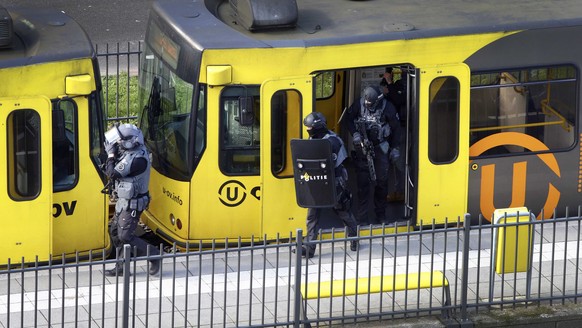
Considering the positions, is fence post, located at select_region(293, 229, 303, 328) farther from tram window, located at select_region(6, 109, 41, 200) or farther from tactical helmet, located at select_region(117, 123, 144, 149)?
tram window, located at select_region(6, 109, 41, 200)

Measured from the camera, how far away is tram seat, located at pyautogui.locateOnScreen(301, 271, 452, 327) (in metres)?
13.9

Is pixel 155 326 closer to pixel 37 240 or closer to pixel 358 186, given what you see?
pixel 37 240

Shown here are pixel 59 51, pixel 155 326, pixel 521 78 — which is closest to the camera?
pixel 155 326

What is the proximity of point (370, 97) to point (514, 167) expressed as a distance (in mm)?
1722

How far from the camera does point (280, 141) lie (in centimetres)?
1588

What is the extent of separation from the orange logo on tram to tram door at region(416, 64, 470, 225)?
226mm

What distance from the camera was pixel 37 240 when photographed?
15.2 meters

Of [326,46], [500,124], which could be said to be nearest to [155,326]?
[326,46]

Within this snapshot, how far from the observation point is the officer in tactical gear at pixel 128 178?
15047mm

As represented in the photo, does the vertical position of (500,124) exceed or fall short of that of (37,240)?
it exceeds it

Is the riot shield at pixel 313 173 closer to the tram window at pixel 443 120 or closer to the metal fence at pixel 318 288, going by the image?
the metal fence at pixel 318 288

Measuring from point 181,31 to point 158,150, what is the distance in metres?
1.35

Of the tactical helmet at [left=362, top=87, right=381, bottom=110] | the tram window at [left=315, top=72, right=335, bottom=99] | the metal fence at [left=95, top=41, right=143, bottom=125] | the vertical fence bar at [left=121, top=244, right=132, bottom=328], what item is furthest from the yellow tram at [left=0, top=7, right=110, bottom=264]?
the metal fence at [left=95, top=41, right=143, bottom=125]

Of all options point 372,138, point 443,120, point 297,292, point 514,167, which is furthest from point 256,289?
point 514,167
